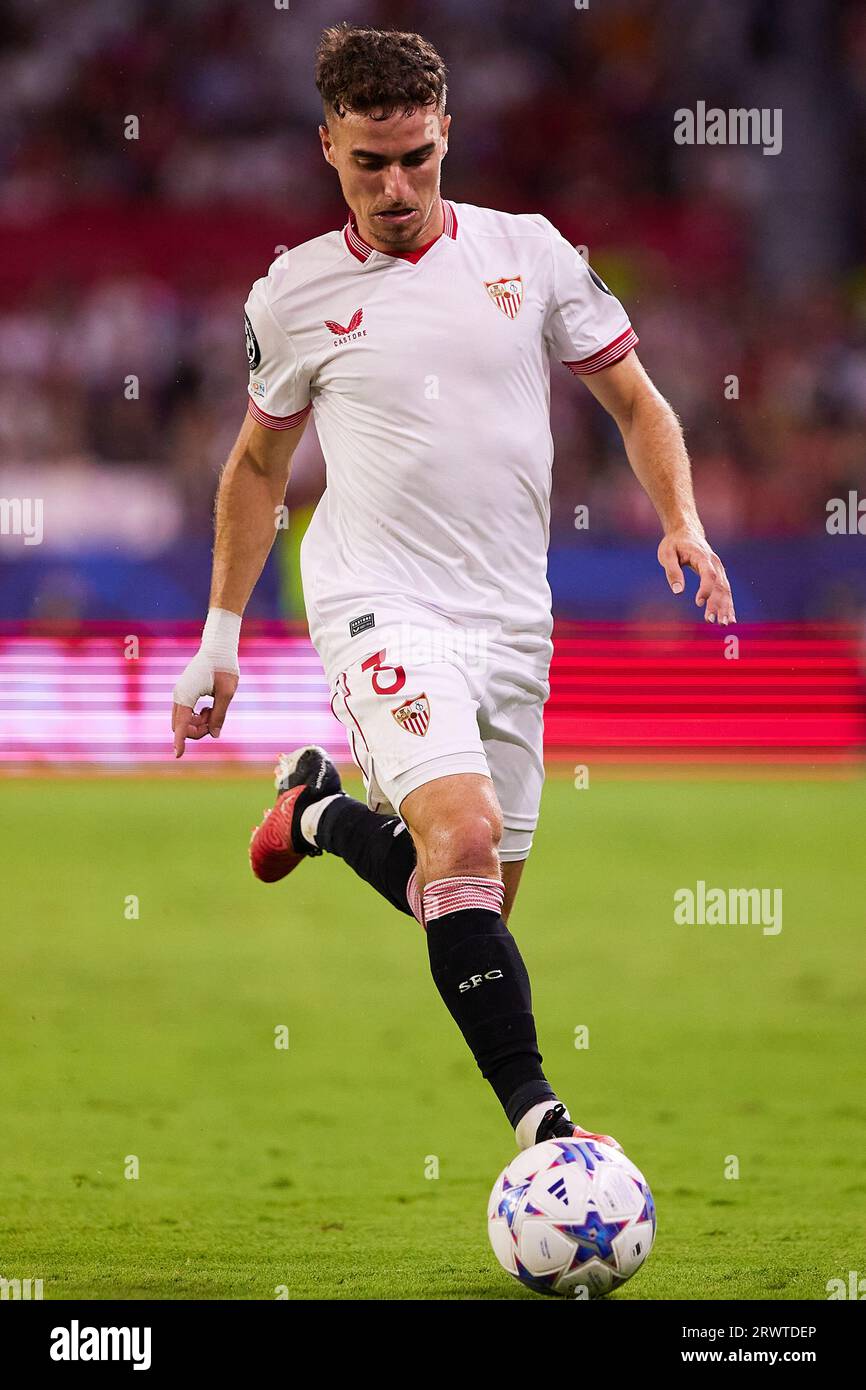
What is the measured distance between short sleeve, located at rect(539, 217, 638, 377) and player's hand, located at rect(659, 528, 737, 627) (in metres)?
0.61

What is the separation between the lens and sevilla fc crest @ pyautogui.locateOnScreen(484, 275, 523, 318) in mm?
4348

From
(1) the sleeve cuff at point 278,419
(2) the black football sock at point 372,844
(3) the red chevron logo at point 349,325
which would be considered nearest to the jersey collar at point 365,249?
(3) the red chevron logo at point 349,325

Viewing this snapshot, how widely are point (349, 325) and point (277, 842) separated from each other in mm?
1559

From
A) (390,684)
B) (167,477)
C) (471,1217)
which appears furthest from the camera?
(167,477)

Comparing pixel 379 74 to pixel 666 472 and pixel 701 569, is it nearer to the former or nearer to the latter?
pixel 666 472

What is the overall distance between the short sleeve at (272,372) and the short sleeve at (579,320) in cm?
61

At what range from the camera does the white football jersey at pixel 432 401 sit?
167 inches

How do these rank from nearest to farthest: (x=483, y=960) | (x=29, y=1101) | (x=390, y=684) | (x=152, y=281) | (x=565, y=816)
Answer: (x=483, y=960) < (x=390, y=684) < (x=29, y=1101) < (x=565, y=816) < (x=152, y=281)

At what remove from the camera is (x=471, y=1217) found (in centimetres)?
441

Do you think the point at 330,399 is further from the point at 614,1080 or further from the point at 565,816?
the point at 565,816

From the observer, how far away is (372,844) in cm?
470

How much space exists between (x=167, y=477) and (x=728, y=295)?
4964mm

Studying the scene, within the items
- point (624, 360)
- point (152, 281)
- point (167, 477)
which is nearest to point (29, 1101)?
point (624, 360)

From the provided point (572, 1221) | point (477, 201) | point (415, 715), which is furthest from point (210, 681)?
point (477, 201)
